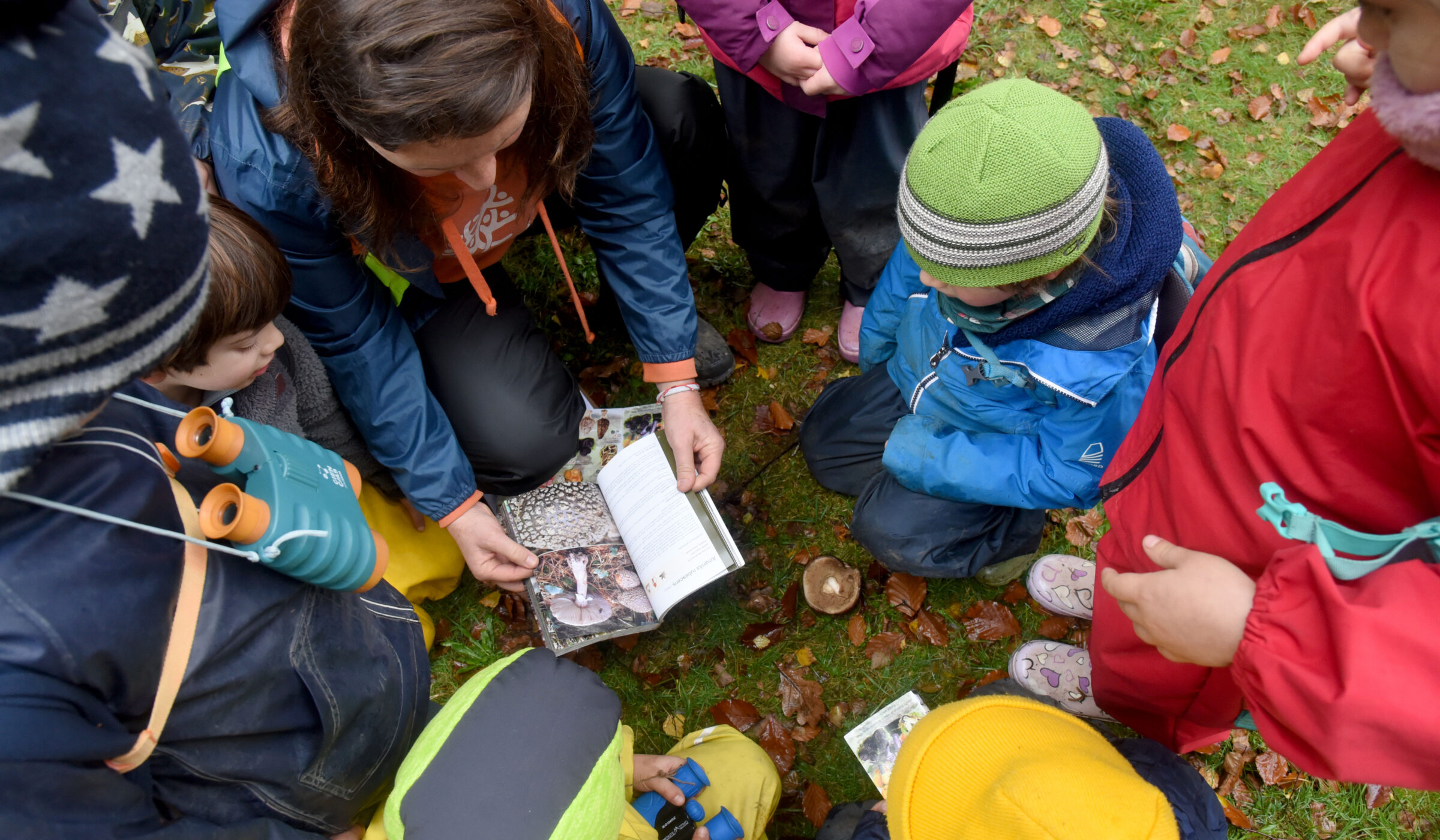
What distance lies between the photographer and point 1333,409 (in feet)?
4.09

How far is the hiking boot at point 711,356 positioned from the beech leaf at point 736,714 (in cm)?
120

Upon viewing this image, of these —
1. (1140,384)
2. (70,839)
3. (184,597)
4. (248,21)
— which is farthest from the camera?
(1140,384)

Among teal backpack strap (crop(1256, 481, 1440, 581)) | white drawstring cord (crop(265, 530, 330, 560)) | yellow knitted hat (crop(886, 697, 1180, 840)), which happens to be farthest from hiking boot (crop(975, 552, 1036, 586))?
white drawstring cord (crop(265, 530, 330, 560))

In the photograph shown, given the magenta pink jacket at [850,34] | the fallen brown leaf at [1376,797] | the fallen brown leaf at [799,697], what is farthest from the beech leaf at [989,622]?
the magenta pink jacket at [850,34]

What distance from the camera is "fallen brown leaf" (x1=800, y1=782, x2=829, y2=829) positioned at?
7.76ft

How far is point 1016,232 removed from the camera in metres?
1.62

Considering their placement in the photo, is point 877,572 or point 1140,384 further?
point 877,572

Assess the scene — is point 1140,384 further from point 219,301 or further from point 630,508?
point 219,301

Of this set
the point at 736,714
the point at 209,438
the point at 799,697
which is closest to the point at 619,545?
the point at 736,714

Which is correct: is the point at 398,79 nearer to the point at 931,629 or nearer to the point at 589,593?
the point at 589,593

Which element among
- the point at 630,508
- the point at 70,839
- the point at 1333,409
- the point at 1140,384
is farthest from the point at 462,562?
the point at 1333,409

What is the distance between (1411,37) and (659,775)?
2027mm

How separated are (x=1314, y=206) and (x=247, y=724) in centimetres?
207

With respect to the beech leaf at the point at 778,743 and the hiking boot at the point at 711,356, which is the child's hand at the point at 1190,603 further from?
the hiking boot at the point at 711,356
